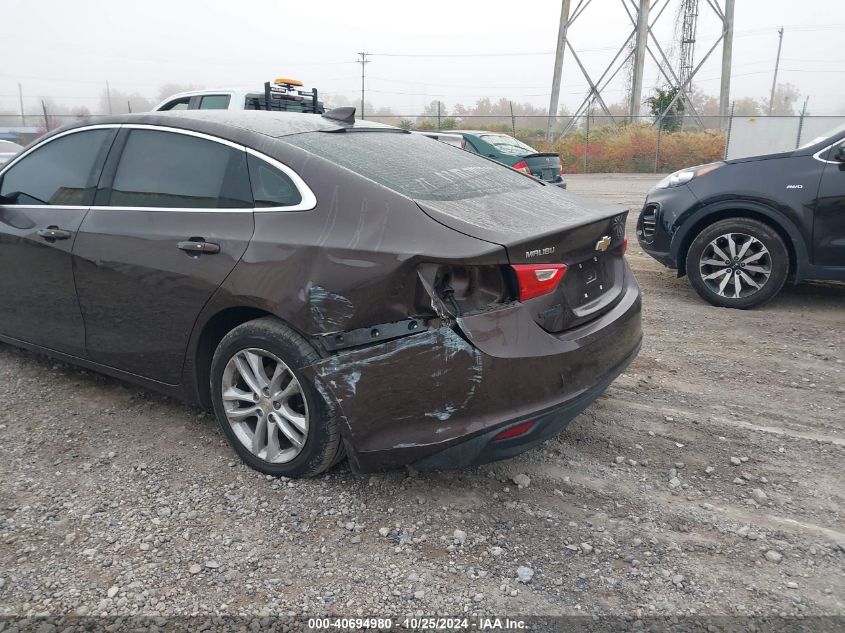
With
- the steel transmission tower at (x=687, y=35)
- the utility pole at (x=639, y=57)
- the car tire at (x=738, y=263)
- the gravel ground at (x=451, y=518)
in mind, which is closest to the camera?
the gravel ground at (x=451, y=518)

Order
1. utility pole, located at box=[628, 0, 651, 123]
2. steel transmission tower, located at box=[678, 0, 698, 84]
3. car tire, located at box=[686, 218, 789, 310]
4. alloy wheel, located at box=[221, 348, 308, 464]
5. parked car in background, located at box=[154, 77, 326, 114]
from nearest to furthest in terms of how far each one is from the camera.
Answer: alloy wheel, located at box=[221, 348, 308, 464] < car tire, located at box=[686, 218, 789, 310] < parked car in background, located at box=[154, 77, 326, 114] < utility pole, located at box=[628, 0, 651, 123] < steel transmission tower, located at box=[678, 0, 698, 84]

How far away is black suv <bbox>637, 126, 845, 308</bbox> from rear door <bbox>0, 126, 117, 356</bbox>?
4.52m

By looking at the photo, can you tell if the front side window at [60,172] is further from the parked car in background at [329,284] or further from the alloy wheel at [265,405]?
the alloy wheel at [265,405]

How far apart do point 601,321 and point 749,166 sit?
3.50m

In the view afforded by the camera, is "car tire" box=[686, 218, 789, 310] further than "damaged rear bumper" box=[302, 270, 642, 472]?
Yes

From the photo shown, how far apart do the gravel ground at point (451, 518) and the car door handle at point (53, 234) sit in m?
0.96

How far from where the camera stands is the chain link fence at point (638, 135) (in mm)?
19156

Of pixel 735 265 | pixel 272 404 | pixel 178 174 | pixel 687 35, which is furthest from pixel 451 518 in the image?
pixel 687 35

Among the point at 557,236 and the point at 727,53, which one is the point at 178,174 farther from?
the point at 727,53

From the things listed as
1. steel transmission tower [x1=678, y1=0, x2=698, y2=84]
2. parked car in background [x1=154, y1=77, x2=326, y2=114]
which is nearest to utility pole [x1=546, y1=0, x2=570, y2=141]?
steel transmission tower [x1=678, y1=0, x2=698, y2=84]

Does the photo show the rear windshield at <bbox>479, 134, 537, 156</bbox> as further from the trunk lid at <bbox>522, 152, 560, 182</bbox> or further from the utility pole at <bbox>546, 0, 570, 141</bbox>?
the utility pole at <bbox>546, 0, 570, 141</bbox>

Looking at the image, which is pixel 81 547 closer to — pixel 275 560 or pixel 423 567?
pixel 275 560

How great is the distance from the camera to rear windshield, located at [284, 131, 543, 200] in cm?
293

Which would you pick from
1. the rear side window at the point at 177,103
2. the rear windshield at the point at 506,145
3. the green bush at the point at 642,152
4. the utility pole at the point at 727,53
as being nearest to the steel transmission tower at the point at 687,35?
the utility pole at the point at 727,53
